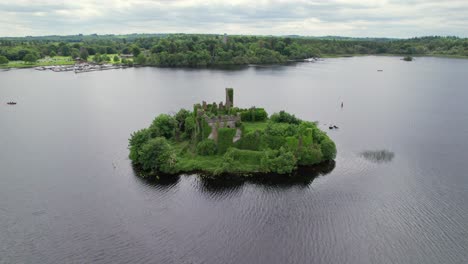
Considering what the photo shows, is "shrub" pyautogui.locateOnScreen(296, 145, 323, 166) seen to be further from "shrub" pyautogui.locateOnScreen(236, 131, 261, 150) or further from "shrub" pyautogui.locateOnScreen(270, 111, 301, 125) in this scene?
"shrub" pyautogui.locateOnScreen(270, 111, 301, 125)

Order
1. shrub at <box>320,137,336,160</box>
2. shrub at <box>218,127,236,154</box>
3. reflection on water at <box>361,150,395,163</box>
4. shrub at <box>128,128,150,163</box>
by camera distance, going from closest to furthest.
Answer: shrub at <box>218,127,236,154</box> < shrub at <box>128,128,150,163</box> < shrub at <box>320,137,336,160</box> < reflection on water at <box>361,150,395,163</box>

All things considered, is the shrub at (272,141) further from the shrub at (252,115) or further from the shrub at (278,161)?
the shrub at (252,115)

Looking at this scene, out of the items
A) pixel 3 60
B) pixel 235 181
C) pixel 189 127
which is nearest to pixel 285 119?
pixel 189 127

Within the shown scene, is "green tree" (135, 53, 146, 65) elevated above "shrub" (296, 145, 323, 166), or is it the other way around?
"green tree" (135, 53, 146, 65)

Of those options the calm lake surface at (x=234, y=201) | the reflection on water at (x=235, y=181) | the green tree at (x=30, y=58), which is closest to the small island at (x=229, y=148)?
the reflection on water at (x=235, y=181)

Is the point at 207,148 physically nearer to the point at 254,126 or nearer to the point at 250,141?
the point at 250,141

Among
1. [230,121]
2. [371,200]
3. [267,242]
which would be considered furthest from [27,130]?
[371,200]

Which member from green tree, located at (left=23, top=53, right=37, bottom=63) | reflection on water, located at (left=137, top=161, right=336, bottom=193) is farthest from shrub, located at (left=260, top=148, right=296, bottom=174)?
green tree, located at (left=23, top=53, right=37, bottom=63)

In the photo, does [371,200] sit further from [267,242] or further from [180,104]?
[180,104]
